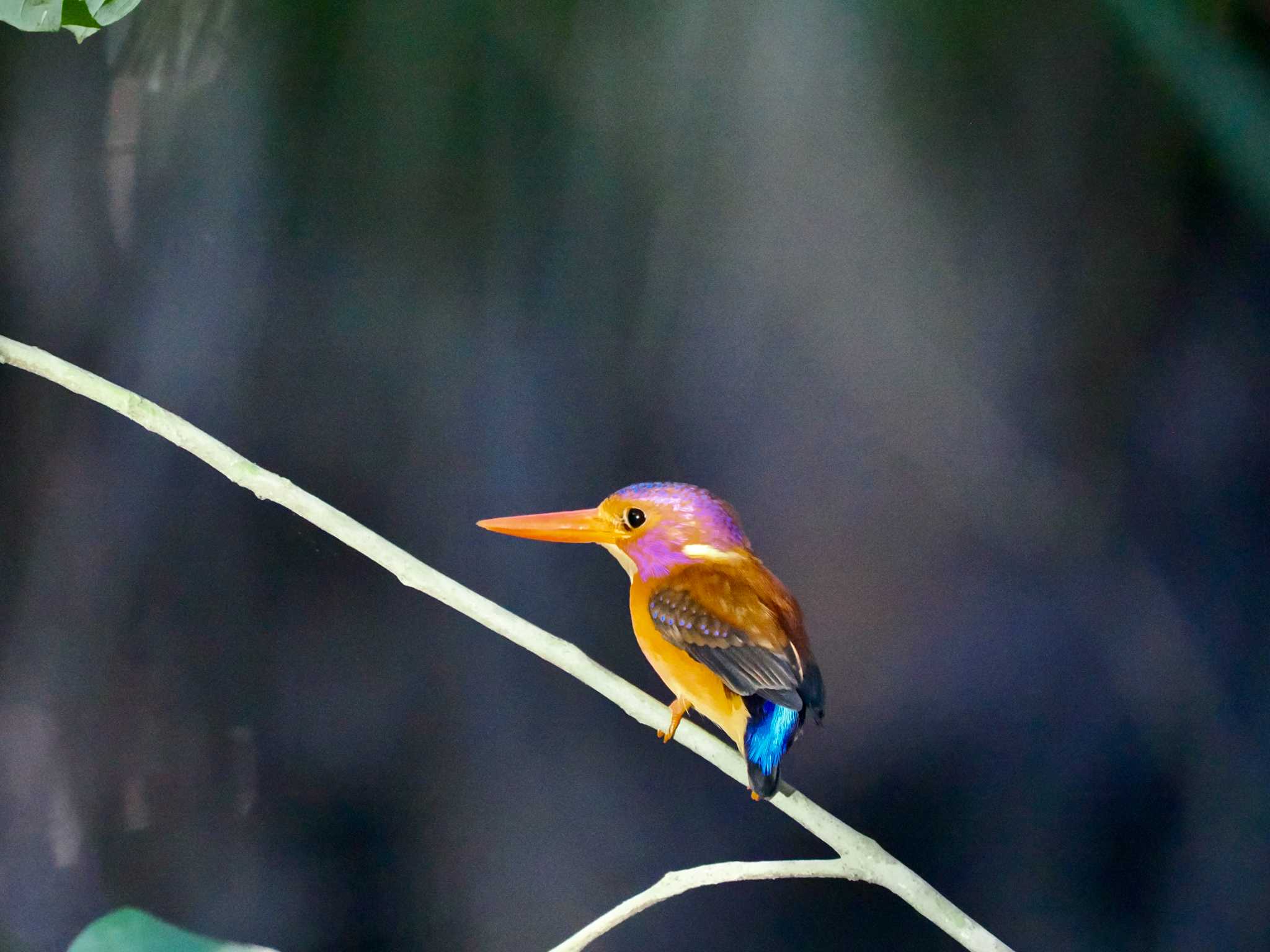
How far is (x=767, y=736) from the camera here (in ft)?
3.52

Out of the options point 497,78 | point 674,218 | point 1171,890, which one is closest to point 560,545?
point 674,218

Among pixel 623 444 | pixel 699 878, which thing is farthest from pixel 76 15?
pixel 699 878

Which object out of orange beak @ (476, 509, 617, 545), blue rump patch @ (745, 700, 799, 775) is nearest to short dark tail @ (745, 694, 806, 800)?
blue rump patch @ (745, 700, 799, 775)

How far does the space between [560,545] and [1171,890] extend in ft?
2.48

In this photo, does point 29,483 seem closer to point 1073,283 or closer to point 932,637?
point 932,637

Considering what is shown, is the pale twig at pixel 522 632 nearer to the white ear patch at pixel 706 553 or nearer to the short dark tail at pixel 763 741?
the short dark tail at pixel 763 741

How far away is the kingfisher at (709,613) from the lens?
1.07 m

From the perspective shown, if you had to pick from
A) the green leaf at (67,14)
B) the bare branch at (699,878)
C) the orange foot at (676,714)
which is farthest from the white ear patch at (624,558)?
the green leaf at (67,14)

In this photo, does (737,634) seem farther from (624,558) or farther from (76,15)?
(76,15)

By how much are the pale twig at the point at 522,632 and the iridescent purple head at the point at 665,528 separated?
119mm

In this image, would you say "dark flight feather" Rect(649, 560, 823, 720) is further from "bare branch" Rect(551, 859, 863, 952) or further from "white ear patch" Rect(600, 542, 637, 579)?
"bare branch" Rect(551, 859, 863, 952)

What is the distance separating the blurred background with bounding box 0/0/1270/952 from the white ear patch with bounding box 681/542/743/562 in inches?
2.1

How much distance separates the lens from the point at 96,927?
3.73 ft

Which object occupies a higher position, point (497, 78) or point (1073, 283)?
point (497, 78)
